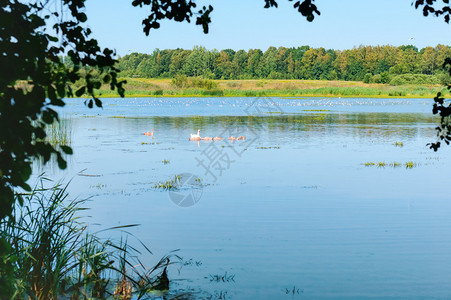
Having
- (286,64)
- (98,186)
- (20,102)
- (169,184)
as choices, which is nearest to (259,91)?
(286,64)

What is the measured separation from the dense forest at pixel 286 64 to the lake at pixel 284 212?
107m

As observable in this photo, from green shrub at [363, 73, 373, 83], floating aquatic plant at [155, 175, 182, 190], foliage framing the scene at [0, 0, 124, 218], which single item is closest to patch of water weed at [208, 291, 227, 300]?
foliage framing the scene at [0, 0, 124, 218]

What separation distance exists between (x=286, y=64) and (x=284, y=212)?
429 ft

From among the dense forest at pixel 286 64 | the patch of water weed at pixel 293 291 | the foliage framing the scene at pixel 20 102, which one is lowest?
the patch of water weed at pixel 293 291

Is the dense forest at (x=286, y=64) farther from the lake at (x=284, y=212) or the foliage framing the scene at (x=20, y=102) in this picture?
the foliage framing the scene at (x=20, y=102)

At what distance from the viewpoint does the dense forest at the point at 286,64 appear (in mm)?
128875

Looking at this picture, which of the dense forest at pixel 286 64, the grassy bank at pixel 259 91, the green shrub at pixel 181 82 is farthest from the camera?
the dense forest at pixel 286 64

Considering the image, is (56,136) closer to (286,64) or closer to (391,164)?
(391,164)

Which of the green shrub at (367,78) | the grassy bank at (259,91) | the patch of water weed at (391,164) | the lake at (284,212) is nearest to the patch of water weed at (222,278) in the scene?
the lake at (284,212)

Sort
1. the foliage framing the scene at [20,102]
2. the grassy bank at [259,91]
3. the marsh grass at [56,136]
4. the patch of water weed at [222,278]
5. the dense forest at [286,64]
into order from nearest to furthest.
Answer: the foliage framing the scene at [20,102] < the patch of water weed at [222,278] < the marsh grass at [56,136] < the grassy bank at [259,91] < the dense forest at [286,64]

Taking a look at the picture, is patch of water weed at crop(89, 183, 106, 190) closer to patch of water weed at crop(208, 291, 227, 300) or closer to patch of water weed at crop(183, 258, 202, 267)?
patch of water weed at crop(183, 258, 202, 267)

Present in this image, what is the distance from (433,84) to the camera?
98.6 meters

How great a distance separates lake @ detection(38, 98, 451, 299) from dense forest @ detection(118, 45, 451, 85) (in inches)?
4196

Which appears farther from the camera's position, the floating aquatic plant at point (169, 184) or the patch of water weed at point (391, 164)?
the patch of water weed at point (391, 164)
